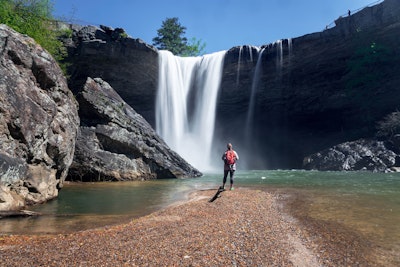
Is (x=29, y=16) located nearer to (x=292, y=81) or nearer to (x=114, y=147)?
(x=114, y=147)

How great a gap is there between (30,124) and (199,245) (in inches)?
342

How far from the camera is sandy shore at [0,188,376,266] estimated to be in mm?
4691

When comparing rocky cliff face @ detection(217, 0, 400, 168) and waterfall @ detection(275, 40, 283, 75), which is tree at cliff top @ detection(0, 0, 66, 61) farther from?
waterfall @ detection(275, 40, 283, 75)

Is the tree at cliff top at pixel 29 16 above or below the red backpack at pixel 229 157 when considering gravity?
above

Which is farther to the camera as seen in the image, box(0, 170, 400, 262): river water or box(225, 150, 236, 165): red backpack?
box(225, 150, 236, 165): red backpack

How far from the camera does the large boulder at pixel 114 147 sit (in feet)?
60.0

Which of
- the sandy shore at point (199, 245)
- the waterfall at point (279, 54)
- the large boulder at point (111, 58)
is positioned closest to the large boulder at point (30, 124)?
the sandy shore at point (199, 245)

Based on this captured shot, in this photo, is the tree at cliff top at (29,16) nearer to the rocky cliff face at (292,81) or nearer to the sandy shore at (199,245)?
the rocky cliff face at (292,81)

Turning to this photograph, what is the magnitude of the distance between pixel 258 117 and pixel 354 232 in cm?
3345

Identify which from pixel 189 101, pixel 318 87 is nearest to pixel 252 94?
pixel 318 87

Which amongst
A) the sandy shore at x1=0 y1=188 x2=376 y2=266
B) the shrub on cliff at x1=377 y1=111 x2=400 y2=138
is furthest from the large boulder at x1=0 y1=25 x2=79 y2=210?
the shrub on cliff at x1=377 y1=111 x2=400 y2=138

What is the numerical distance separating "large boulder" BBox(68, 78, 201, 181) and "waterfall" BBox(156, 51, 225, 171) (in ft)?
51.8

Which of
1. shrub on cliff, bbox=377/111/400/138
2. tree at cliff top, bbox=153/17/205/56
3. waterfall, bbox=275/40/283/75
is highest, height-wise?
tree at cliff top, bbox=153/17/205/56

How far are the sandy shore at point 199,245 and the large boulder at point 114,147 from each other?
11.9 m
